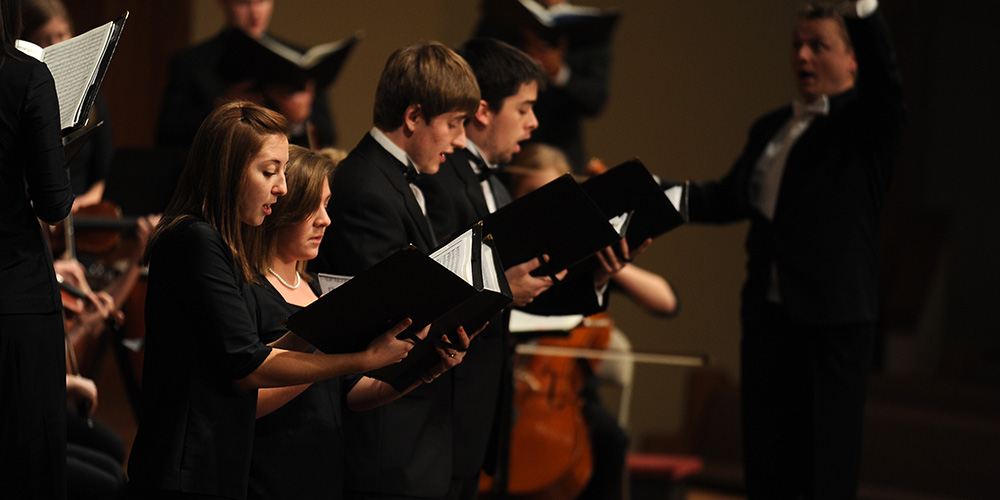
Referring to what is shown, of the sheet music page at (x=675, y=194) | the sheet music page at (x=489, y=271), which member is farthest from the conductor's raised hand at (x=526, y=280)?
the sheet music page at (x=675, y=194)

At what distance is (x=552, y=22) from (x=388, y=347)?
2.56 meters

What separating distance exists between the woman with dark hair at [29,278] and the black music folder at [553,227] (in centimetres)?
81

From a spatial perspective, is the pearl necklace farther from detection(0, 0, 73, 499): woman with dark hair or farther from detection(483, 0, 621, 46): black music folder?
detection(483, 0, 621, 46): black music folder

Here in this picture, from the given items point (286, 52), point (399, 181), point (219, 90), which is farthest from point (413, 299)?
point (219, 90)

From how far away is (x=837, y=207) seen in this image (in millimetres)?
2979

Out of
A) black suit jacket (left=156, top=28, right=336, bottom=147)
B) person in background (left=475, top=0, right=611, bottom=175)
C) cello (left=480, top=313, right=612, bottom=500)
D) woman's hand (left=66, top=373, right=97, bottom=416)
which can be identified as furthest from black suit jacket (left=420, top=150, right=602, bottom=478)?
person in background (left=475, top=0, right=611, bottom=175)

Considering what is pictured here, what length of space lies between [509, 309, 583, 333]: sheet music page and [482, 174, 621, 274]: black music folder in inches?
31.1

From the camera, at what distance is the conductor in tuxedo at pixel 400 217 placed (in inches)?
84.5

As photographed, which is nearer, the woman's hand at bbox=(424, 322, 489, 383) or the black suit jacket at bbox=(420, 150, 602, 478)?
the woman's hand at bbox=(424, 322, 489, 383)

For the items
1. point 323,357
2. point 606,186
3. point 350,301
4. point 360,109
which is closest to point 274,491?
point 323,357

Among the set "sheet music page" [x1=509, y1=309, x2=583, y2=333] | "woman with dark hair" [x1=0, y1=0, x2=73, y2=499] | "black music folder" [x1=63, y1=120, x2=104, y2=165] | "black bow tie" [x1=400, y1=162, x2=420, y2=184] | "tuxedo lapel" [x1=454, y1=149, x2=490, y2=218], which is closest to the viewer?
"woman with dark hair" [x1=0, y1=0, x2=73, y2=499]

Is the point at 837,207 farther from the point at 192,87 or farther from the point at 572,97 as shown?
the point at 192,87

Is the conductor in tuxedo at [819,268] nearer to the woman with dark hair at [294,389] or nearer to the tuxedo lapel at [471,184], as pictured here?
the tuxedo lapel at [471,184]

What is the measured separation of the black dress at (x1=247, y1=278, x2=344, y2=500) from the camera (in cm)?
184
